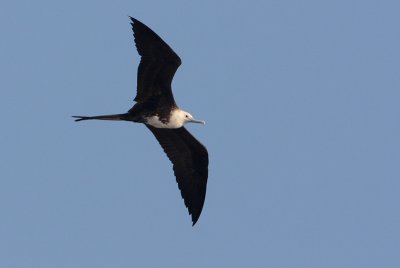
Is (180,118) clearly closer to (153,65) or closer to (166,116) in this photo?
(166,116)

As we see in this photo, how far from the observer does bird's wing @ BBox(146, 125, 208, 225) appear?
13773 millimetres

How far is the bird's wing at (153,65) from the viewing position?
12.6m

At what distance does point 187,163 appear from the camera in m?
13.9

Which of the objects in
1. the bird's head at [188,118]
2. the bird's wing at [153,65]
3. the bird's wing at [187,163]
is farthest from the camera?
the bird's wing at [187,163]

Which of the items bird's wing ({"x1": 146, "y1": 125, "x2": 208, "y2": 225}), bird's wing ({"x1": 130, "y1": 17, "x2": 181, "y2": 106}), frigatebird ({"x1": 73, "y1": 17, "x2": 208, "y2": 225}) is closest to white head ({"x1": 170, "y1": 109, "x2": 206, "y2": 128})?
frigatebird ({"x1": 73, "y1": 17, "x2": 208, "y2": 225})

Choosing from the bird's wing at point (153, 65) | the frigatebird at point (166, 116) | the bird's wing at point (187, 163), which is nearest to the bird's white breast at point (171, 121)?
the frigatebird at point (166, 116)

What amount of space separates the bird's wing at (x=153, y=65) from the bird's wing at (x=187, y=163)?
910mm

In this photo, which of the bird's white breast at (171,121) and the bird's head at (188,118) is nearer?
the bird's white breast at (171,121)

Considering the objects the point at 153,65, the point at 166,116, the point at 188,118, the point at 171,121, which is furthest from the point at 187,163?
the point at 153,65

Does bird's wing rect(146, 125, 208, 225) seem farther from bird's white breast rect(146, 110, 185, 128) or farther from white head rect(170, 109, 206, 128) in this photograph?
bird's white breast rect(146, 110, 185, 128)

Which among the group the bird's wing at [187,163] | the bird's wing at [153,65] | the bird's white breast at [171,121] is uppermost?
the bird's wing at [153,65]

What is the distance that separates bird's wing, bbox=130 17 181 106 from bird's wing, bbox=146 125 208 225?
0.91m

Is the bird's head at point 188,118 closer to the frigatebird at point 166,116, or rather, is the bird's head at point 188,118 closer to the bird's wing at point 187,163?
the frigatebird at point 166,116

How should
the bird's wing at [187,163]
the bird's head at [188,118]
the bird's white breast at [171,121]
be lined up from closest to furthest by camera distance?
1. the bird's white breast at [171,121]
2. the bird's head at [188,118]
3. the bird's wing at [187,163]
